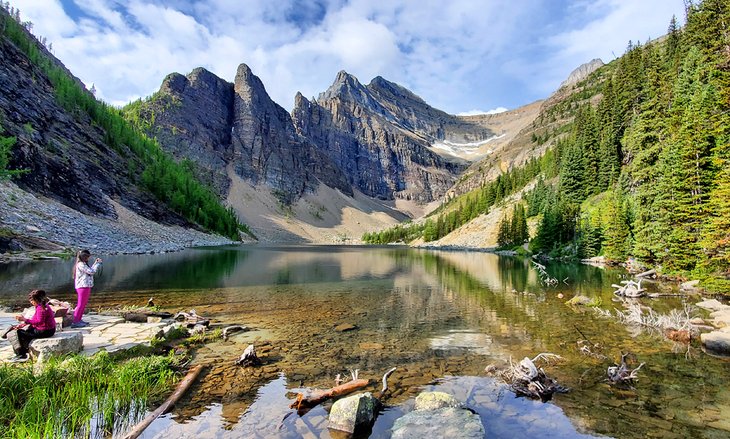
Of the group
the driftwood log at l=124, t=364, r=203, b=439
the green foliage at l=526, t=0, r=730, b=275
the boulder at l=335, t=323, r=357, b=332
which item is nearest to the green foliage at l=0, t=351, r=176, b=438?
the driftwood log at l=124, t=364, r=203, b=439

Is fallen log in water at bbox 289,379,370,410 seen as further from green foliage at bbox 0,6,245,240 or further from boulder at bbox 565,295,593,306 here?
green foliage at bbox 0,6,245,240

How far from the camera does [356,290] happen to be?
30.1 metres

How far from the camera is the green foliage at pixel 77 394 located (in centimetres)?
692

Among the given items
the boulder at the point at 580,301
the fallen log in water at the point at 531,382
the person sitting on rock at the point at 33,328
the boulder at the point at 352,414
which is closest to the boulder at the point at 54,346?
the person sitting on rock at the point at 33,328

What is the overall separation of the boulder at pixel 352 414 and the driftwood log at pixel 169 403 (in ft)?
11.9

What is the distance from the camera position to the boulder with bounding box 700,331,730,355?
43.8 feet

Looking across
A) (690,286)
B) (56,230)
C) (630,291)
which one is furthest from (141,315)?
(56,230)

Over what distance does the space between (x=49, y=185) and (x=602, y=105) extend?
12063cm

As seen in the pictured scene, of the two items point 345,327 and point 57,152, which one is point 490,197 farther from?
point 345,327

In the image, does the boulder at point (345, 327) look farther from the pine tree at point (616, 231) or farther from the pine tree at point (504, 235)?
the pine tree at point (504, 235)

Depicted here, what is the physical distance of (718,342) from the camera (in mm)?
13555

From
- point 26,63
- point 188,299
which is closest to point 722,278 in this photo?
point 188,299

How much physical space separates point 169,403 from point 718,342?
18141 millimetres

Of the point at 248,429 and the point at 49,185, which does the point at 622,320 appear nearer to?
the point at 248,429
